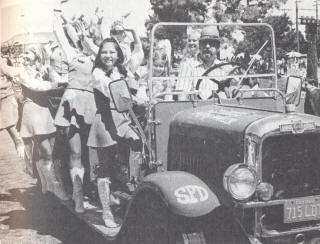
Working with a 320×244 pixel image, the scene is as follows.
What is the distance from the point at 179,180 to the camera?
11.1 ft

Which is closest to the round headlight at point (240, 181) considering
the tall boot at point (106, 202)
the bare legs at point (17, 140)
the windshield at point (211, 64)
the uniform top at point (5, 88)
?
the windshield at point (211, 64)

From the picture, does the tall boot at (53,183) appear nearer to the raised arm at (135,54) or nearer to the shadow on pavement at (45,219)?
the shadow on pavement at (45,219)

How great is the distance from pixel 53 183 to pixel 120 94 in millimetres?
2142

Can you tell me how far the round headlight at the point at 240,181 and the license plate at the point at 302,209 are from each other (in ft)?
0.96

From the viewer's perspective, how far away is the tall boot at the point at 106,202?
418cm

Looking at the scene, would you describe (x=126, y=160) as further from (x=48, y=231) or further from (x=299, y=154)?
(x=299, y=154)

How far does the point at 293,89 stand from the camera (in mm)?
4637

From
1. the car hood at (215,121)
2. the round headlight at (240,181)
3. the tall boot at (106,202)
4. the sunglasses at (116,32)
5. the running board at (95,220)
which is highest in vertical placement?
the sunglasses at (116,32)

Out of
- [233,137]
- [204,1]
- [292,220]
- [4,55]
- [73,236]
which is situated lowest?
[73,236]

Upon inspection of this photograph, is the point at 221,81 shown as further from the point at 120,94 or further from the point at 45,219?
the point at 45,219

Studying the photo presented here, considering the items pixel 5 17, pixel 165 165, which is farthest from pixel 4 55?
pixel 165 165

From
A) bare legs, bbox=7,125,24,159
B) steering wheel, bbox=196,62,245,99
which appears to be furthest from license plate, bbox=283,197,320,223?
bare legs, bbox=7,125,24,159

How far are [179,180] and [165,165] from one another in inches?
31.4

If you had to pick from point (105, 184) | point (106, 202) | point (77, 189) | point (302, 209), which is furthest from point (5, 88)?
point (302, 209)
